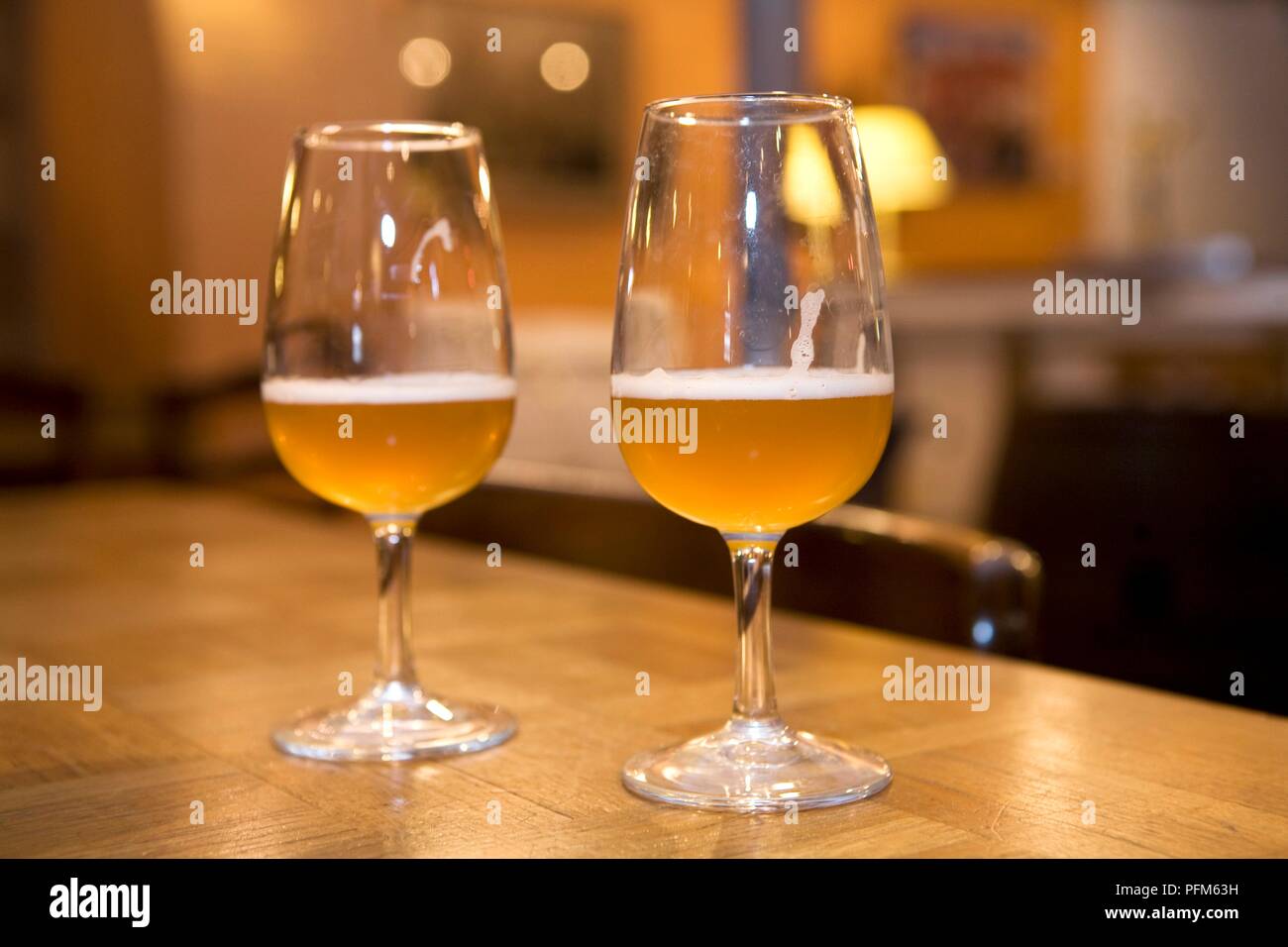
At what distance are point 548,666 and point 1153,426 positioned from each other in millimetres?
998

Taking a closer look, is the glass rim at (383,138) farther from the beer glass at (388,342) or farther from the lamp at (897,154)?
the lamp at (897,154)

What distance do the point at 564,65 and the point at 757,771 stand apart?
6057 mm

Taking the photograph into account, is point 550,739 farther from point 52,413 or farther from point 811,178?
point 52,413

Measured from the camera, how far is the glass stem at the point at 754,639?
2.37ft

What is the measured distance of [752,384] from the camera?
2.27 ft

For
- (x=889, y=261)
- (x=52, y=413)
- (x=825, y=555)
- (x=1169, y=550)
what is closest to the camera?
(x=825, y=555)

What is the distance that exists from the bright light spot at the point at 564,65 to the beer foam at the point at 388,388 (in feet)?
19.0

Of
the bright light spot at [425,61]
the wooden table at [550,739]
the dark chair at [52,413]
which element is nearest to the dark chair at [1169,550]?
the wooden table at [550,739]

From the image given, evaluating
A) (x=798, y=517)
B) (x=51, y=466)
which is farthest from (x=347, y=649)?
(x=51, y=466)

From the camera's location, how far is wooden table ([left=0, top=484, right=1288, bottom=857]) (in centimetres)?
62

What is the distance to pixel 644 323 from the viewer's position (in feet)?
2.31

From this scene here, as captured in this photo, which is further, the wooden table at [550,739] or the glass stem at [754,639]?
the glass stem at [754,639]

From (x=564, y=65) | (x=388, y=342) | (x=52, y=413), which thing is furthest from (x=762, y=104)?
(x=564, y=65)

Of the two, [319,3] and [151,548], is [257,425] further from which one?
[151,548]
